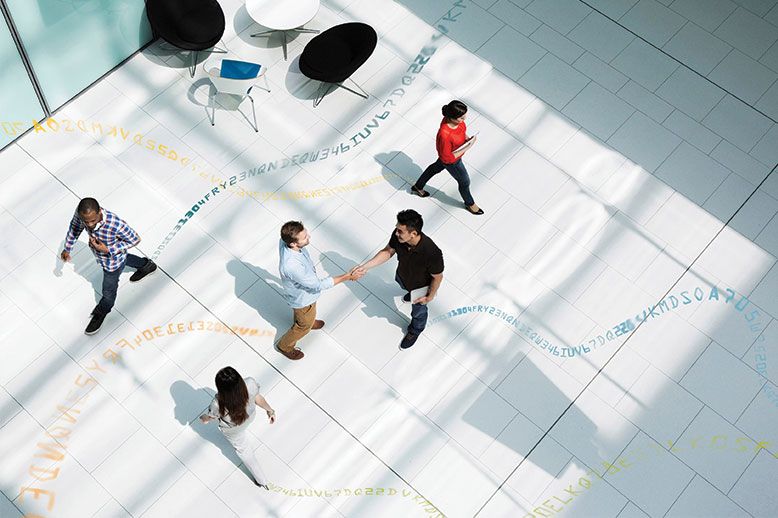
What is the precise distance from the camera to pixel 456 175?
812 cm

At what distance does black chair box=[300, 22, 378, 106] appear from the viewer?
351 inches

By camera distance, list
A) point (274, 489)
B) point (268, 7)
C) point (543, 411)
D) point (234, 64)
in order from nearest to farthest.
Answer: point (274, 489)
point (543, 411)
point (234, 64)
point (268, 7)

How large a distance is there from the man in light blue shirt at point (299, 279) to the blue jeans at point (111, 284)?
1.45 metres

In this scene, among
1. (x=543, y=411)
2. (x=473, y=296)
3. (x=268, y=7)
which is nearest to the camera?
(x=543, y=411)

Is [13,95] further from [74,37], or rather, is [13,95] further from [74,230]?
[74,230]

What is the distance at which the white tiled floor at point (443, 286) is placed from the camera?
724 cm

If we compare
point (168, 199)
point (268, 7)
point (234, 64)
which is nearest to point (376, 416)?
point (168, 199)

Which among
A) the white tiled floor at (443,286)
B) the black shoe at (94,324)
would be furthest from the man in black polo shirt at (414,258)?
the black shoe at (94,324)

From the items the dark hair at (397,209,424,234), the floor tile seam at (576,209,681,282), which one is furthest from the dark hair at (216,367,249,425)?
the floor tile seam at (576,209,681,282)

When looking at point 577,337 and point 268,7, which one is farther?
point 268,7

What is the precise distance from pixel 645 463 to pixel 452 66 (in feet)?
14.7

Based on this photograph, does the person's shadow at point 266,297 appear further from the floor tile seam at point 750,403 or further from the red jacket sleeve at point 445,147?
the floor tile seam at point 750,403

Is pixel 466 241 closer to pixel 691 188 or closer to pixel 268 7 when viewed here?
pixel 691 188

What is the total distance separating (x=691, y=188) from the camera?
888 centimetres
